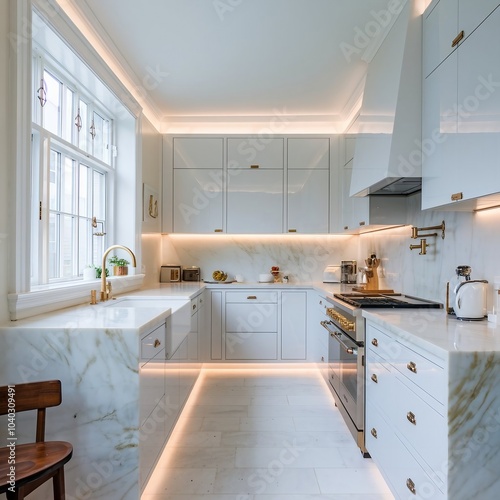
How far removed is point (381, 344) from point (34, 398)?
1.63 m

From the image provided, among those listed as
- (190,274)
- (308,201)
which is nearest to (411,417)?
(308,201)

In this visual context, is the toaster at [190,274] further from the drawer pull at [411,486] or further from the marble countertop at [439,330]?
the drawer pull at [411,486]

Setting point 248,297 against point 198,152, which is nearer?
point 248,297

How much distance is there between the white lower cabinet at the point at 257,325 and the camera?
12.1 ft

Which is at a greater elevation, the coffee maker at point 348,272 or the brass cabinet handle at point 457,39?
the brass cabinet handle at point 457,39

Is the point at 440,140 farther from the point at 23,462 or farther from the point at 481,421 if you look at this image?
the point at 23,462

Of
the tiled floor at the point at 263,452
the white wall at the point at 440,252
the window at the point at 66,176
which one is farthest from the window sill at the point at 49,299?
the white wall at the point at 440,252

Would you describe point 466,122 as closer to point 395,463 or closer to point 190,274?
point 395,463

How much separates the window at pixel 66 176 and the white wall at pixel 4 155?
0.48 m

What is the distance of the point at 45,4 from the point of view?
176 centimetres

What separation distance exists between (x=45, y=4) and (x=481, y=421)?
2700 millimetres

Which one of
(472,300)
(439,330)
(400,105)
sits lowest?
(439,330)

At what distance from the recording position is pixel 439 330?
1.52 metres

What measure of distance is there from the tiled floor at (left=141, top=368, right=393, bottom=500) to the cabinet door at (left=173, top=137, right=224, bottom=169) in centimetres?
237
